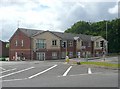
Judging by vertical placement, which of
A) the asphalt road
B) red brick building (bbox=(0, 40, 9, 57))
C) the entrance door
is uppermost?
red brick building (bbox=(0, 40, 9, 57))

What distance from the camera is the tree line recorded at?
98.0 m

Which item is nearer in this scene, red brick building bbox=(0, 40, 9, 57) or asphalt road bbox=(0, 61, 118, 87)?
asphalt road bbox=(0, 61, 118, 87)

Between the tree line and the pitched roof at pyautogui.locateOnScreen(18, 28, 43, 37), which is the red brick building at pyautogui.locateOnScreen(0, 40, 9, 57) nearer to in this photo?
the pitched roof at pyautogui.locateOnScreen(18, 28, 43, 37)

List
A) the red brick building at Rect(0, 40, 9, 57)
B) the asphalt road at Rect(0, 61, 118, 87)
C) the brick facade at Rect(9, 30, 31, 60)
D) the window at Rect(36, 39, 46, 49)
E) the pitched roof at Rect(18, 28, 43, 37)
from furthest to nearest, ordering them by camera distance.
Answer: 1. the red brick building at Rect(0, 40, 9, 57)
2. the pitched roof at Rect(18, 28, 43, 37)
3. the window at Rect(36, 39, 46, 49)
4. the brick facade at Rect(9, 30, 31, 60)
5. the asphalt road at Rect(0, 61, 118, 87)

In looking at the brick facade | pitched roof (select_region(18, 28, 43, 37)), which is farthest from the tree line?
the brick facade

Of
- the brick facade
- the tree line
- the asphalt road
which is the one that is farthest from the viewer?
the tree line

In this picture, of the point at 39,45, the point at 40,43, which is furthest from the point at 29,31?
the point at 39,45

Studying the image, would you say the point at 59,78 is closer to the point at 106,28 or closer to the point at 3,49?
the point at 3,49

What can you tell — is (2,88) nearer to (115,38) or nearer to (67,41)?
(67,41)

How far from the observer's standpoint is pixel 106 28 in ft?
303

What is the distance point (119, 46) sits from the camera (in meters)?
100

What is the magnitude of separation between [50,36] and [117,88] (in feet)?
186

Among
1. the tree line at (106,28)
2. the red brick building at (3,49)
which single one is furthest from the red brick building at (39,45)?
the tree line at (106,28)

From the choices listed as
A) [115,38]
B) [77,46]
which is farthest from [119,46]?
[77,46]
